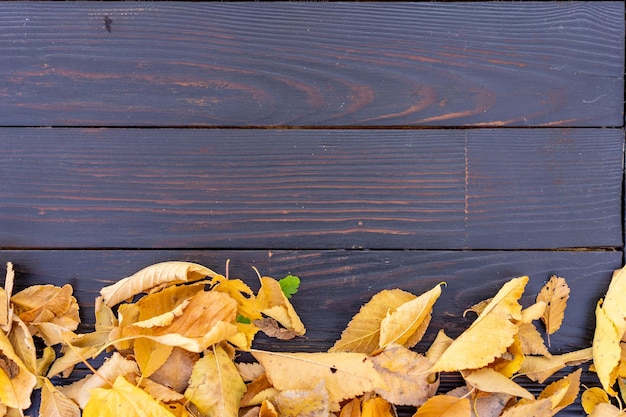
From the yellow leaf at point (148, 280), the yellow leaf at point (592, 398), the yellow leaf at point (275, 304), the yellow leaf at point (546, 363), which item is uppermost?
the yellow leaf at point (148, 280)

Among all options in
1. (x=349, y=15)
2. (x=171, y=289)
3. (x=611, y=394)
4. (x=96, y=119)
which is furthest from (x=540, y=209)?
(x=96, y=119)

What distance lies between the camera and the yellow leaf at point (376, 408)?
72 cm

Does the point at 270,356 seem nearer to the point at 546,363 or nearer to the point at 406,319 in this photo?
the point at 406,319

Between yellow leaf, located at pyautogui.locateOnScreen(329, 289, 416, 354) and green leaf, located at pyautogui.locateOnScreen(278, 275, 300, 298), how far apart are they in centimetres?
10

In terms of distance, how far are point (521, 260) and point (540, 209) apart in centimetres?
8

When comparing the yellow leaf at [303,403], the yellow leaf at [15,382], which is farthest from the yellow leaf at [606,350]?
the yellow leaf at [15,382]

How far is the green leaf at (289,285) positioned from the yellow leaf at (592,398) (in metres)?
0.44

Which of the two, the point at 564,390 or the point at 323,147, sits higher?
the point at 323,147

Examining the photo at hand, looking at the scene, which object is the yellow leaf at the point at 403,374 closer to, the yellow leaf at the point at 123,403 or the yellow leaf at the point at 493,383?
the yellow leaf at the point at 493,383

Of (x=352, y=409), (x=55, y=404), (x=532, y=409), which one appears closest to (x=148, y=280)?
(x=55, y=404)

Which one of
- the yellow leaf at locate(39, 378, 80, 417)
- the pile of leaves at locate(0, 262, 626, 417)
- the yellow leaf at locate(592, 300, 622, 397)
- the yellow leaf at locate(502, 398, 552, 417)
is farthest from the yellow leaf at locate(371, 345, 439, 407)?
the yellow leaf at locate(39, 378, 80, 417)

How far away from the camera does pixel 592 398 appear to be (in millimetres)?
764

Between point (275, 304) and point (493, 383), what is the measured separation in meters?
0.31

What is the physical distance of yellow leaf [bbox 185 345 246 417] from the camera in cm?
70
